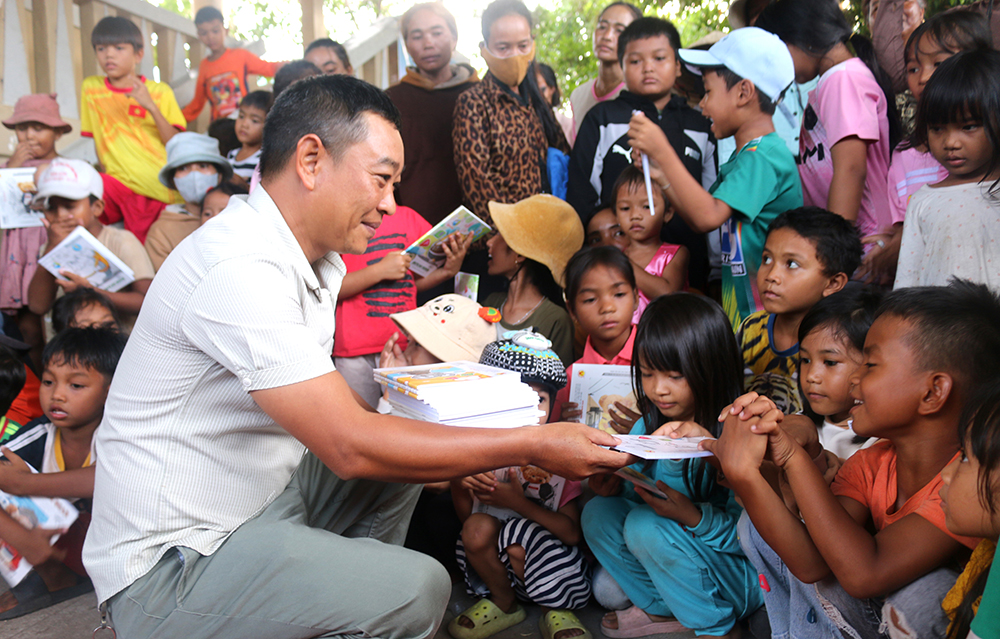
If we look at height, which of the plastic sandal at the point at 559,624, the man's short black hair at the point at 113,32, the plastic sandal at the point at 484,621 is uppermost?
the man's short black hair at the point at 113,32

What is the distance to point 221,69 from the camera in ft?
20.1

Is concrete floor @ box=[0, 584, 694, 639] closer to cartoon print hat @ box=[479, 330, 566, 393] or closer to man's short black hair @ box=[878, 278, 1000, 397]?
cartoon print hat @ box=[479, 330, 566, 393]

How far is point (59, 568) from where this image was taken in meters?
2.75

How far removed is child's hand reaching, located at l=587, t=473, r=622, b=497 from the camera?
2.45 meters

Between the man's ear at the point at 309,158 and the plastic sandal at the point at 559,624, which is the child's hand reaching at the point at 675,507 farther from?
the man's ear at the point at 309,158

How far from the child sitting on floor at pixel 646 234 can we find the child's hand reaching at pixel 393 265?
1054mm

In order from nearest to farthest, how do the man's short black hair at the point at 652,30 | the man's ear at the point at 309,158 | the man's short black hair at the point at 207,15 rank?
the man's ear at the point at 309,158 → the man's short black hair at the point at 652,30 → the man's short black hair at the point at 207,15

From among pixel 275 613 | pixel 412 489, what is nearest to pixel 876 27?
pixel 412 489

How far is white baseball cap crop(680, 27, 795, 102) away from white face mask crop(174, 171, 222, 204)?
3004 mm

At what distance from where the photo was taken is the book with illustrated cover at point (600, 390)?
270 cm

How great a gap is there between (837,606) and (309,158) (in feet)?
5.69

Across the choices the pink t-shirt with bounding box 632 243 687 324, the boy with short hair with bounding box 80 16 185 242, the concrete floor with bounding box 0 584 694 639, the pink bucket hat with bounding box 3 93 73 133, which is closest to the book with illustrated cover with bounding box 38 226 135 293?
the boy with short hair with bounding box 80 16 185 242

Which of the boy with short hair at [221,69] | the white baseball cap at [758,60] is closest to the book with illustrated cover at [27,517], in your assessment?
the white baseball cap at [758,60]

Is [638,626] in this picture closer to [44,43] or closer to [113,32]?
[113,32]
